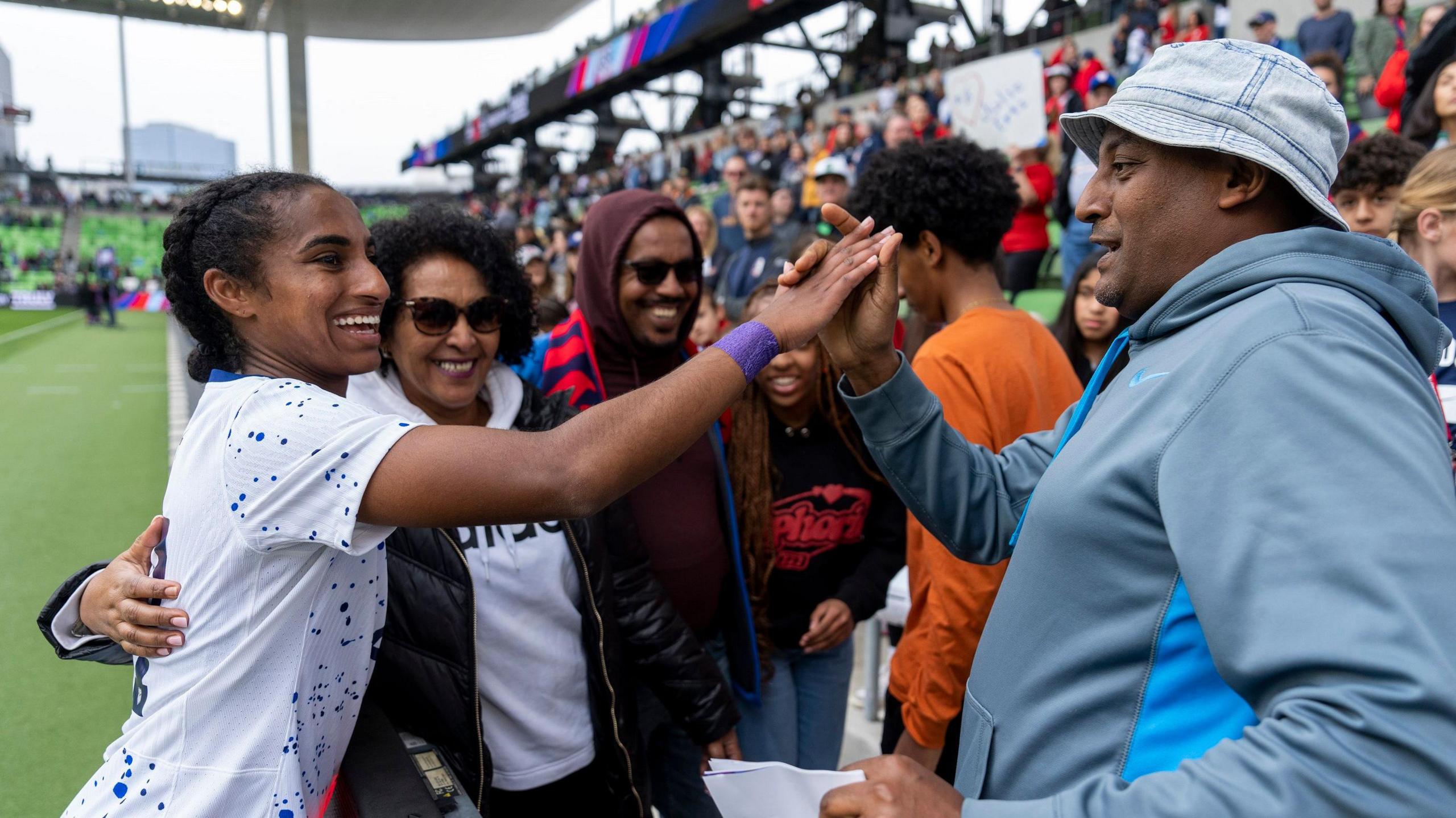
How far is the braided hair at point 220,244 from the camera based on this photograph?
4.75ft

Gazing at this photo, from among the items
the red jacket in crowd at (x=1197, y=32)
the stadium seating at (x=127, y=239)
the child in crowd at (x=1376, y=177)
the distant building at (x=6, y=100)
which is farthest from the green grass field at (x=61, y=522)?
the distant building at (x=6, y=100)

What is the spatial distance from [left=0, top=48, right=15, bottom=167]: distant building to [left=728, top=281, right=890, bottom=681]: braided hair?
251 feet

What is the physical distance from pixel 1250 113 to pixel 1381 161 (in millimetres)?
2726

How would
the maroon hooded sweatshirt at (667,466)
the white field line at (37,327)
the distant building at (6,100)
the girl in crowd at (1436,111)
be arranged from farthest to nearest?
the distant building at (6,100), the white field line at (37,327), the girl in crowd at (1436,111), the maroon hooded sweatshirt at (667,466)

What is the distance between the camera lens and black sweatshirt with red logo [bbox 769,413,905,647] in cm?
268

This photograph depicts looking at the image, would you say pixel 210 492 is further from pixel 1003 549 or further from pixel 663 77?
pixel 663 77

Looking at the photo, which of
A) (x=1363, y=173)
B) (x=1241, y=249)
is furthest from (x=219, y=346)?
(x=1363, y=173)

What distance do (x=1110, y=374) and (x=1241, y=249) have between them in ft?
1.23

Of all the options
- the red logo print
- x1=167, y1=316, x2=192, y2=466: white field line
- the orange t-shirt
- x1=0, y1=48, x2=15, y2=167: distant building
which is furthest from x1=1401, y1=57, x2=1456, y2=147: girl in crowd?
x1=0, y1=48, x2=15, y2=167: distant building

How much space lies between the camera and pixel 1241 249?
1062 mm

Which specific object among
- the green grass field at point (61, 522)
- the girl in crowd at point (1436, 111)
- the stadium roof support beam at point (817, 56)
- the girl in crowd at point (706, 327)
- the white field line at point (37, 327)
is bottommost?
the white field line at point (37, 327)

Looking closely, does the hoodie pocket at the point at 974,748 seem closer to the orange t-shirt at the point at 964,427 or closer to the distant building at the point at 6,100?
the orange t-shirt at the point at 964,427

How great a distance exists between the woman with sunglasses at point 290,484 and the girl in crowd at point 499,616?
29 cm

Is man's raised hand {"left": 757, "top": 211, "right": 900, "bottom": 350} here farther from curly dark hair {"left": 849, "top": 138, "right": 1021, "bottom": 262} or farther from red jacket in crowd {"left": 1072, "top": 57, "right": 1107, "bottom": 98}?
red jacket in crowd {"left": 1072, "top": 57, "right": 1107, "bottom": 98}
